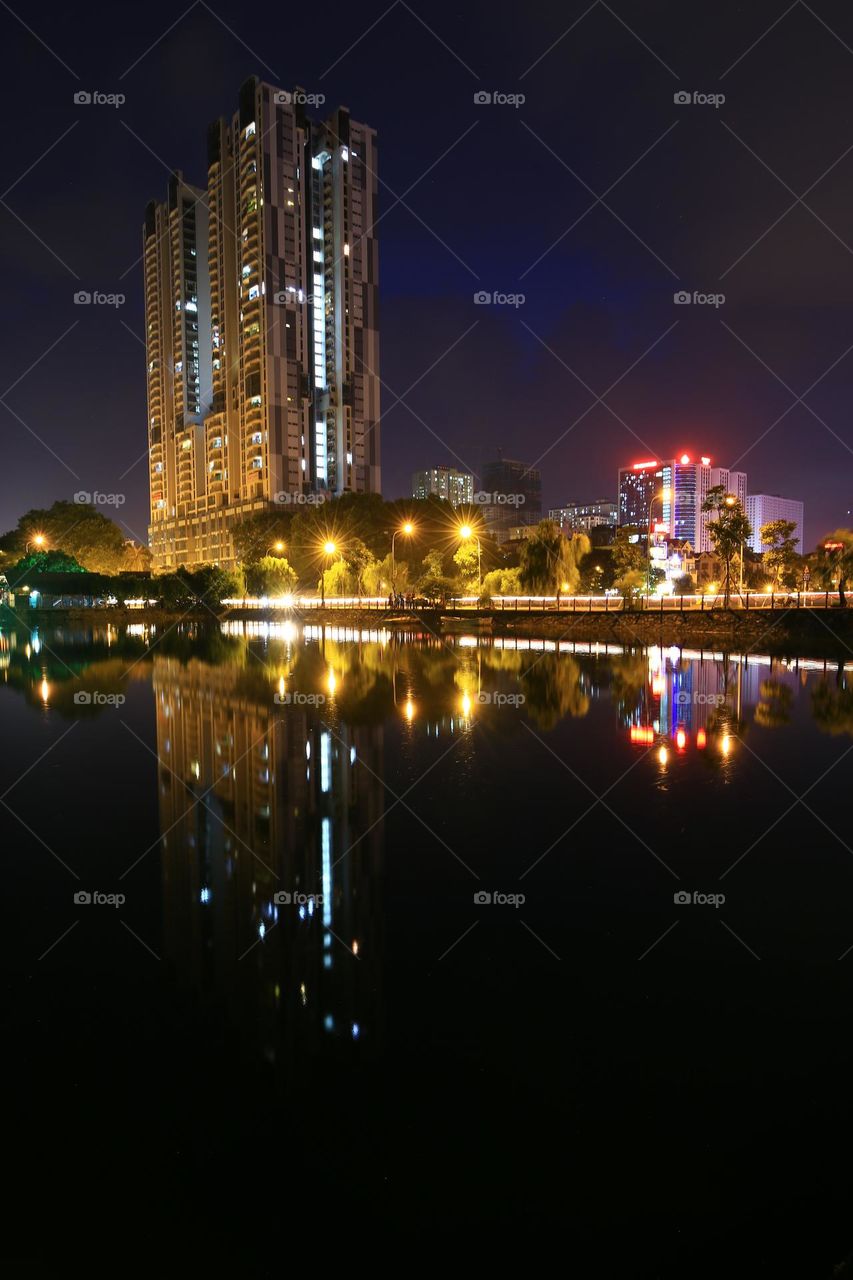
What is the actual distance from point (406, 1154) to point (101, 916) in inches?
160

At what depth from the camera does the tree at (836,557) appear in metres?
58.4

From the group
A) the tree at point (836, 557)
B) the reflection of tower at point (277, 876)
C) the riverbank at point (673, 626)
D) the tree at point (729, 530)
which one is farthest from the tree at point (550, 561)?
the reflection of tower at point (277, 876)

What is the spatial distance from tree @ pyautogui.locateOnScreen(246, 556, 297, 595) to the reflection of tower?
67735mm

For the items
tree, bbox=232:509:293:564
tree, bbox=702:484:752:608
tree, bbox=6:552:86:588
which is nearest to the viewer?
tree, bbox=702:484:752:608

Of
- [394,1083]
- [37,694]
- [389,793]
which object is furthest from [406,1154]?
[37,694]

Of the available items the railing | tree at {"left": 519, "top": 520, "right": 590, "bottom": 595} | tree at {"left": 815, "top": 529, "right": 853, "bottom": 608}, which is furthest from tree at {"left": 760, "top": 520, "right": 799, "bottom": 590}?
tree at {"left": 519, "top": 520, "right": 590, "bottom": 595}

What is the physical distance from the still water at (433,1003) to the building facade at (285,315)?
389 ft

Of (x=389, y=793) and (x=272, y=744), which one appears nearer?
(x=389, y=793)

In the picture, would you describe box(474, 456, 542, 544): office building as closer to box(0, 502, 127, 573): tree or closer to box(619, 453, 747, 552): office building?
box(619, 453, 747, 552): office building

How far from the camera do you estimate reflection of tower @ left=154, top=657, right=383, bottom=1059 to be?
17.2ft

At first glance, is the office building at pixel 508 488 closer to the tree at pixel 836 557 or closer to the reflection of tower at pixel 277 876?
the tree at pixel 836 557

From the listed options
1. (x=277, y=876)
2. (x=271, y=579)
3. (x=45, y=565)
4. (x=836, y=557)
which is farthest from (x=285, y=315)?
(x=277, y=876)

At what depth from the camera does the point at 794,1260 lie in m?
3.38

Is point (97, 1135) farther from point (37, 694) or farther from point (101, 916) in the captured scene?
point (37, 694)
